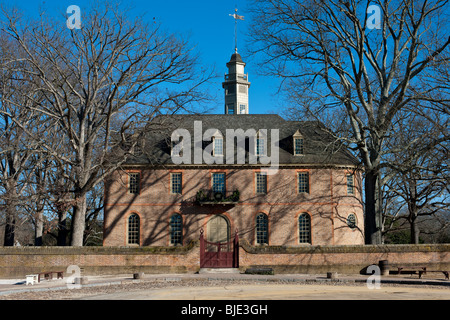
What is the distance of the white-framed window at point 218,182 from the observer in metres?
36.5

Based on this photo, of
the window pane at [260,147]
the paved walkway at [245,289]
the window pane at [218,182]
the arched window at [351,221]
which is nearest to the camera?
the paved walkway at [245,289]

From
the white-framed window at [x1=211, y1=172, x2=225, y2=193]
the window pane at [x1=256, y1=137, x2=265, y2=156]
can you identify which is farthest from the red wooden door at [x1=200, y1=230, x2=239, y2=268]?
the window pane at [x1=256, y1=137, x2=265, y2=156]

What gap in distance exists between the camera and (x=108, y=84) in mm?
29125

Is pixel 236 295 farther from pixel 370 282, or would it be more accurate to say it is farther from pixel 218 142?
pixel 218 142

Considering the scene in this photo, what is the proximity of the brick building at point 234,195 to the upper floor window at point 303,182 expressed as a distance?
2.8 inches

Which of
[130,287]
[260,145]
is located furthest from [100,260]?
[260,145]

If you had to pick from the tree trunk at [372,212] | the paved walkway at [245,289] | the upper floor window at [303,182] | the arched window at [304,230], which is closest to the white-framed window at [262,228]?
the arched window at [304,230]

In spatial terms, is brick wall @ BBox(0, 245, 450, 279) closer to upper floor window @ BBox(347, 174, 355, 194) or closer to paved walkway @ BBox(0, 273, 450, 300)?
paved walkway @ BBox(0, 273, 450, 300)

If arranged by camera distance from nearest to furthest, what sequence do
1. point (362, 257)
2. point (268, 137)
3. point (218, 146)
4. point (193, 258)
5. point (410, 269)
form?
1. point (410, 269)
2. point (362, 257)
3. point (193, 258)
4. point (218, 146)
5. point (268, 137)

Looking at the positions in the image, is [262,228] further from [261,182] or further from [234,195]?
[261,182]

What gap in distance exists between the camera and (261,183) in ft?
119

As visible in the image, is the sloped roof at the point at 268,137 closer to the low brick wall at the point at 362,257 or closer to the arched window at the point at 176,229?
the arched window at the point at 176,229

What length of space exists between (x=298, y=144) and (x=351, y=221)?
6.66 m

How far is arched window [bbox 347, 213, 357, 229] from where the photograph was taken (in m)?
36.2
